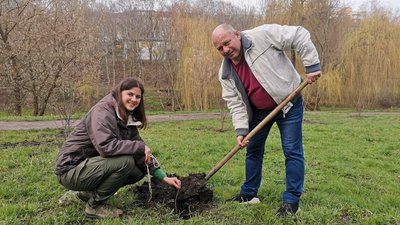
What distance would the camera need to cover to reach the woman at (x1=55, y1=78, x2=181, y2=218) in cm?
343

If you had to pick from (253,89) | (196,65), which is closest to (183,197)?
(253,89)

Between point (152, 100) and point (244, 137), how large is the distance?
91.1 ft

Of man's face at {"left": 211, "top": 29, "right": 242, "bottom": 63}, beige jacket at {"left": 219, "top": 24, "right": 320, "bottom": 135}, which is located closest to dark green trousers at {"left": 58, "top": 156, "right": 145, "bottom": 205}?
man's face at {"left": 211, "top": 29, "right": 242, "bottom": 63}

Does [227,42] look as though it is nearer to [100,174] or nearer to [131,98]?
[131,98]

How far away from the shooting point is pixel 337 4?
85.2 ft

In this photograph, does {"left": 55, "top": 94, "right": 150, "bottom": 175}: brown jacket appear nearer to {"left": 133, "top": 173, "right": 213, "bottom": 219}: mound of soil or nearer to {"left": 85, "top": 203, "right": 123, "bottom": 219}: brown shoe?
{"left": 85, "top": 203, "right": 123, "bottom": 219}: brown shoe

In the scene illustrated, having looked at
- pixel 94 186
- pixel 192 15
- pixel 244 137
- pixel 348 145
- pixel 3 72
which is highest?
pixel 192 15

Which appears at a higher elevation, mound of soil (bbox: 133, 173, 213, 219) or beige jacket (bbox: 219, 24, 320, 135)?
beige jacket (bbox: 219, 24, 320, 135)

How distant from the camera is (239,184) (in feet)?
17.3

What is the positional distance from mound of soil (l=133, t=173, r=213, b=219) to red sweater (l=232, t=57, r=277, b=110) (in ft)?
3.84

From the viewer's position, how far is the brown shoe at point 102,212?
3.66m

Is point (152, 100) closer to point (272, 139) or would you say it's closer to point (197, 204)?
point (272, 139)

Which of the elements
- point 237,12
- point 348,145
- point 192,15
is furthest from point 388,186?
point 237,12

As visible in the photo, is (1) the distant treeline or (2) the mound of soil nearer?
(2) the mound of soil
